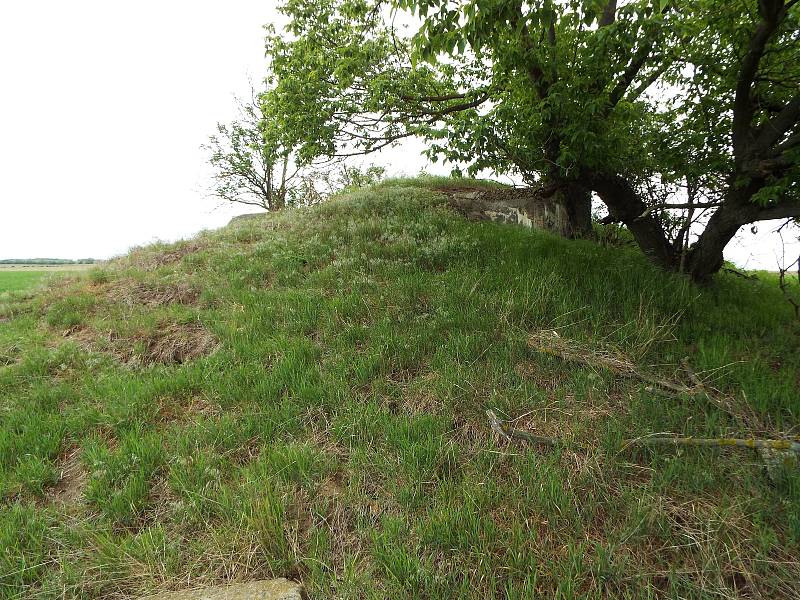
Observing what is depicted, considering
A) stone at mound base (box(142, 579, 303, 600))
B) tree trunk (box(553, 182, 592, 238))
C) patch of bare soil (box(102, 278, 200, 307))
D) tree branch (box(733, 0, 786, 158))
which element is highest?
tree branch (box(733, 0, 786, 158))

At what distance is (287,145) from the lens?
8391mm

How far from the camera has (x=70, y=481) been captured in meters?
3.02

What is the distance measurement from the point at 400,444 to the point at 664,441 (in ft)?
6.08

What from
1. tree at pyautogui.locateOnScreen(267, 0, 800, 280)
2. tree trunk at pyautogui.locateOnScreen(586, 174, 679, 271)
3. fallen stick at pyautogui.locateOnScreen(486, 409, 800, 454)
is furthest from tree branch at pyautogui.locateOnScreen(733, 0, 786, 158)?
fallen stick at pyautogui.locateOnScreen(486, 409, 800, 454)

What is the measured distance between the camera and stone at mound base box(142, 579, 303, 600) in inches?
79.5

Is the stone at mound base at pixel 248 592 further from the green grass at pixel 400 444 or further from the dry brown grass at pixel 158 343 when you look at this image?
the dry brown grass at pixel 158 343

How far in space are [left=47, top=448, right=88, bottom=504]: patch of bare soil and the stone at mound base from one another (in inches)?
51.2

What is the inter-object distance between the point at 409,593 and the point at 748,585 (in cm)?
169

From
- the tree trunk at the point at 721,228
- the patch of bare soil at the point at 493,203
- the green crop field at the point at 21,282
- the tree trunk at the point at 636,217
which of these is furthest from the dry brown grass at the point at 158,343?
the tree trunk at the point at 721,228

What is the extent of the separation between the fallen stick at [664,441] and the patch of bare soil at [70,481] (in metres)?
3.11

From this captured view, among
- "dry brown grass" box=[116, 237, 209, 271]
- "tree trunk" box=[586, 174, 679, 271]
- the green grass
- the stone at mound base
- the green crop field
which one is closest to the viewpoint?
the stone at mound base

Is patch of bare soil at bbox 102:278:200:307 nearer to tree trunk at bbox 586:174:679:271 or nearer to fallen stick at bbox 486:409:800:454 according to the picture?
fallen stick at bbox 486:409:800:454

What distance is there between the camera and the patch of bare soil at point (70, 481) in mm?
2834

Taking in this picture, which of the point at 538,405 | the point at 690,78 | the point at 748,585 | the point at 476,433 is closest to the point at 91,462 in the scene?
the point at 476,433
